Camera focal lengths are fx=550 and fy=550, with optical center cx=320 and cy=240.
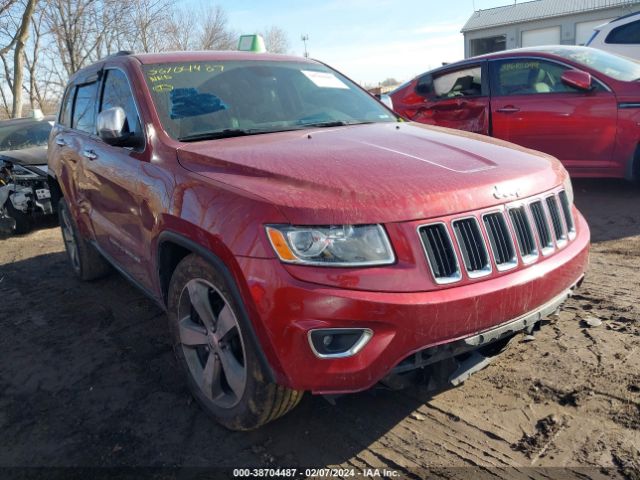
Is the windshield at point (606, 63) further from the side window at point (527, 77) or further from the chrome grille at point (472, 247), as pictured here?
the chrome grille at point (472, 247)

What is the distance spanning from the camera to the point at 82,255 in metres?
4.88

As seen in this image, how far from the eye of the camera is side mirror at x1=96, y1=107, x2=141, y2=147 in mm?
2994

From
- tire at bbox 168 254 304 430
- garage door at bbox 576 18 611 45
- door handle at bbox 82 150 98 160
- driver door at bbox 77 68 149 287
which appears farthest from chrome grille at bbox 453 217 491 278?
garage door at bbox 576 18 611 45

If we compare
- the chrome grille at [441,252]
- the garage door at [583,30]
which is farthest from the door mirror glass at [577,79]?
the garage door at [583,30]

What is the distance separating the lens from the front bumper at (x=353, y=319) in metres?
2.02

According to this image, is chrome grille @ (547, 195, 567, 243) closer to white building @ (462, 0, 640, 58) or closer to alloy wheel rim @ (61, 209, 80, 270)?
alloy wheel rim @ (61, 209, 80, 270)

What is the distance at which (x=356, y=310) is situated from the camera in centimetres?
201

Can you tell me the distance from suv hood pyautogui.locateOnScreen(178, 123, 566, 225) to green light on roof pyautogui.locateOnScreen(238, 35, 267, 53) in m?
2.39

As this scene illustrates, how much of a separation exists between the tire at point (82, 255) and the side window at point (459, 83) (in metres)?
4.78

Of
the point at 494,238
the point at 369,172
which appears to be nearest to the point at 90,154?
the point at 369,172

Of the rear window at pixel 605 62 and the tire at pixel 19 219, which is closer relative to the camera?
the rear window at pixel 605 62

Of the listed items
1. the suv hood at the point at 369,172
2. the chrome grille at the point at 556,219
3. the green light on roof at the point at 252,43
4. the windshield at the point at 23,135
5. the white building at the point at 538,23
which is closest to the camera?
the suv hood at the point at 369,172

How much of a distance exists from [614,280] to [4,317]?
4695 millimetres

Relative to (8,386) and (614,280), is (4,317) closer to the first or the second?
(8,386)
